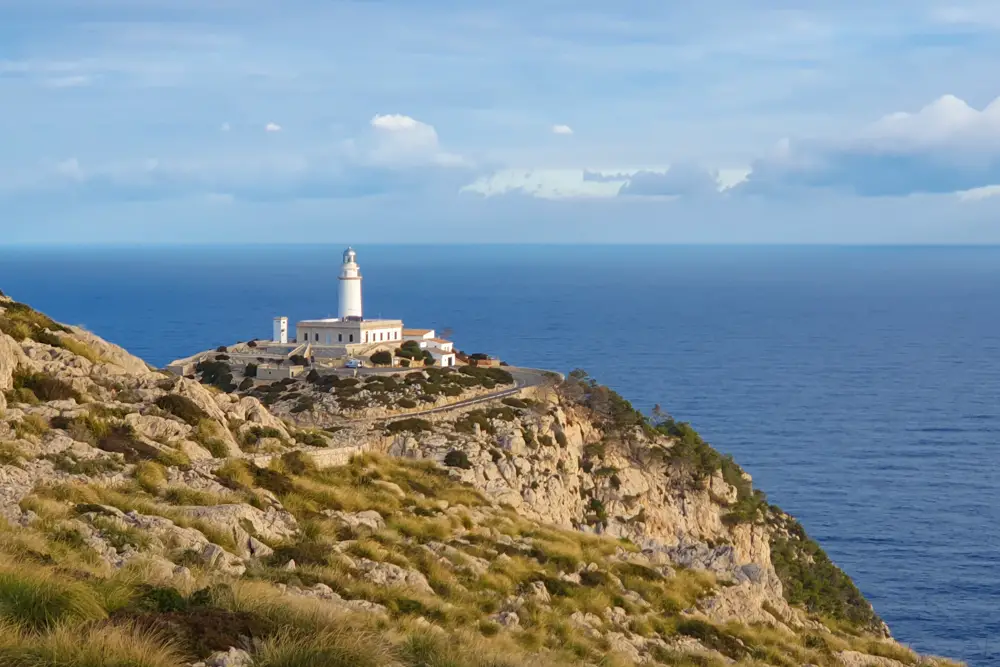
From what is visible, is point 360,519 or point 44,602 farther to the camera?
point 360,519

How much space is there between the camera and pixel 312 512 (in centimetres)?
2533

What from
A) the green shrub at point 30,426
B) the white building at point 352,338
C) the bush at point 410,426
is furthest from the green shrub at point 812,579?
the green shrub at point 30,426

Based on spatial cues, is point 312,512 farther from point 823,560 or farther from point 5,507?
point 823,560

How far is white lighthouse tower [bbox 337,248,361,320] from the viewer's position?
79250 mm

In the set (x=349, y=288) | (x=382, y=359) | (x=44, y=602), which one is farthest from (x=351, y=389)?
(x=44, y=602)

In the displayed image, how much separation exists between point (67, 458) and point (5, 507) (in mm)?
4388

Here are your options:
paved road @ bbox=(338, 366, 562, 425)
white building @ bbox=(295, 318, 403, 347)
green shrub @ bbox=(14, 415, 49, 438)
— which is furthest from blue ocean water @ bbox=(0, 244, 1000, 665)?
green shrub @ bbox=(14, 415, 49, 438)

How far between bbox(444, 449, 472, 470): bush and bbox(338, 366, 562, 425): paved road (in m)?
5.44

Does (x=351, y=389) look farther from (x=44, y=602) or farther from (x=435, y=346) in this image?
(x=44, y=602)

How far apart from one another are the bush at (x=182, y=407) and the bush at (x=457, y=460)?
15.9 m

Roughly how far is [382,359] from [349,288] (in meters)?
14.6

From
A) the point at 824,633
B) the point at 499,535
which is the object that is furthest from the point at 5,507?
the point at 824,633

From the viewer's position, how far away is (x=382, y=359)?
218ft

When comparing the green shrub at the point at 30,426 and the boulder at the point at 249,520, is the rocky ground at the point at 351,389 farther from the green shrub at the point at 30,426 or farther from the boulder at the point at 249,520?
the boulder at the point at 249,520
